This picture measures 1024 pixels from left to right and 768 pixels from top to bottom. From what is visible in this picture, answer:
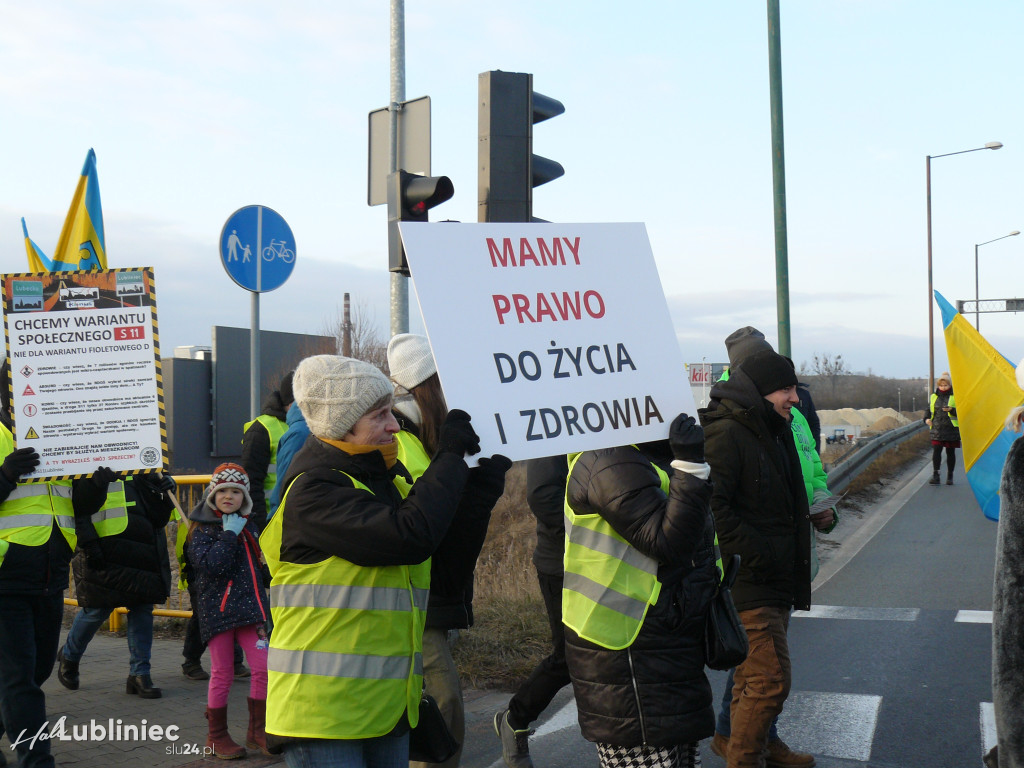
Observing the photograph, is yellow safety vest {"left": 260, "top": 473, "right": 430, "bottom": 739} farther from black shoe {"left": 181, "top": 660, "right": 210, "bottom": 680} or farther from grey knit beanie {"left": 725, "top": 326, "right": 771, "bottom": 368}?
black shoe {"left": 181, "top": 660, "right": 210, "bottom": 680}

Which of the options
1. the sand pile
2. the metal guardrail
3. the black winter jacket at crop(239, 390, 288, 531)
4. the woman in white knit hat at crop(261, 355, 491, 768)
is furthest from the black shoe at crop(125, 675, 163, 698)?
the sand pile

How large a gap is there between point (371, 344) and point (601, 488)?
3213 centimetres

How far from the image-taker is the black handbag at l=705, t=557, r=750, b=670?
3.00 metres

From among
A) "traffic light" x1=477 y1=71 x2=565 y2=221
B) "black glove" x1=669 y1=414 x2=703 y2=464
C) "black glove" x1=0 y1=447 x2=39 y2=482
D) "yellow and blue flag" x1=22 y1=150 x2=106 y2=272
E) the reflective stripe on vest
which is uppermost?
"traffic light" x1=477 y1=71 x2=565 y2=221

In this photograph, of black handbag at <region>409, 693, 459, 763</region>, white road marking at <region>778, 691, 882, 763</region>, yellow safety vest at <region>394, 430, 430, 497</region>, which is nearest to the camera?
black handbag at <region>409, 693, 459, 763</region>

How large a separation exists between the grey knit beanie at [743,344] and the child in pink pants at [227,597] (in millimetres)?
2766

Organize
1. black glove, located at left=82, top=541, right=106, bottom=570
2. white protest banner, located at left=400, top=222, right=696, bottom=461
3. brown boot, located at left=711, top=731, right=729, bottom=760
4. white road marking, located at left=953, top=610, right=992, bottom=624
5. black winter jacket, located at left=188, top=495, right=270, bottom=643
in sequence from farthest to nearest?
white road marking, located at left=953, top=610, right=992, bottom=624 → black glove, located at left=82, top=541, right=106, bottom=570 → black winter jacket, located at left=188, top=495, right=270, bottom=643 → brown boot, located at left=711, top=731, right=729, bottom=760 → white protest banner, located at left=400, top=222, right=696, bottom=461

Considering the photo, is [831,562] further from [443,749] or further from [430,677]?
[443,749]

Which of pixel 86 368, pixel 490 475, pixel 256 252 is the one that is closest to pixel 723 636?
pixel 490 475

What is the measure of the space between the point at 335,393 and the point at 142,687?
3.99 metres

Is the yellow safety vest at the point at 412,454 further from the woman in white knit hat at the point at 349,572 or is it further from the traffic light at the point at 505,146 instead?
the traffic light at the point at 505,146

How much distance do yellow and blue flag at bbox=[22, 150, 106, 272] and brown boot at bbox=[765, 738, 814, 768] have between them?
4.42 metres

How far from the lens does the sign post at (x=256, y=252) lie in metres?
6.61

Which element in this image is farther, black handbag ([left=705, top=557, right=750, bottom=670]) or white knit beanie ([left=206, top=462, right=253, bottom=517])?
white knit beanie ([left=206, top=462, right=253, bottom=517])
